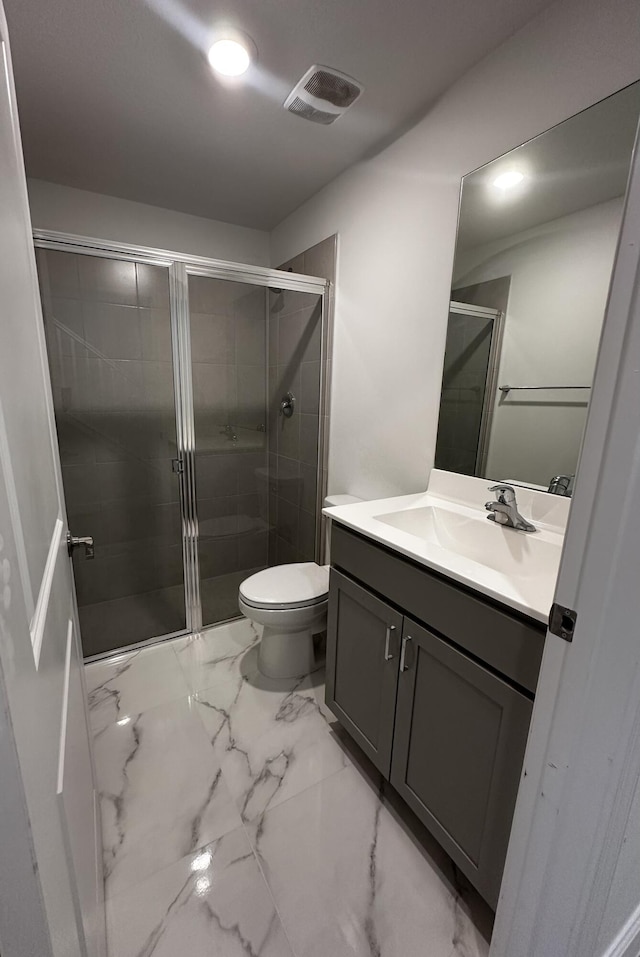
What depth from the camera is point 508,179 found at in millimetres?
1255

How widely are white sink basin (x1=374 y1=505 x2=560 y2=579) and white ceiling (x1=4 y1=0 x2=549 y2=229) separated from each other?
1.45 m

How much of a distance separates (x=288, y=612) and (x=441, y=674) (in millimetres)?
768

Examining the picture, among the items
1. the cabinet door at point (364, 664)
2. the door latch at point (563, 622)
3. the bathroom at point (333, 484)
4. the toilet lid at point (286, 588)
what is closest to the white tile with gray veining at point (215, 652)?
the bathroom at point (333, 484)

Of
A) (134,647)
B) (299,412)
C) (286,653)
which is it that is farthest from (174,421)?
(286,653)

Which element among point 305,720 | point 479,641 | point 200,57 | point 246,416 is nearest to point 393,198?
point 200,57

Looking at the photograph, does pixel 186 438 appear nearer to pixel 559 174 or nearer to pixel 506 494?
pixel 506 494

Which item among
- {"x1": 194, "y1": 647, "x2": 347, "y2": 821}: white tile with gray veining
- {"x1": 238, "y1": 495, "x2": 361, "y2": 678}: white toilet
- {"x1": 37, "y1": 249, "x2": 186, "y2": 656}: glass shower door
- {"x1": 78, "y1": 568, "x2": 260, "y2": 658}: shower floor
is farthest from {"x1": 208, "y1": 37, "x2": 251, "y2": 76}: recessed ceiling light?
{"x1": 194, "y1": 647, "x2": 347, "y2": 821}: white tile with gray veining

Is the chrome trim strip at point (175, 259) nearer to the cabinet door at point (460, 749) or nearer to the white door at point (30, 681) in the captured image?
the white door at point (30, 681)

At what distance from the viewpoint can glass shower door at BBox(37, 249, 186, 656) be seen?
1980mm

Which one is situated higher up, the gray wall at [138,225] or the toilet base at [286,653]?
the gray wall at [138,225]

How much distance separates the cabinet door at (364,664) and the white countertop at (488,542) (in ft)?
0.70

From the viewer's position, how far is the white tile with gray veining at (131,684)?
1.63m

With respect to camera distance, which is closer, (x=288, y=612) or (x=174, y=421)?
(x=288, y=612)

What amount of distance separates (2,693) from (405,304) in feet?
5.59
